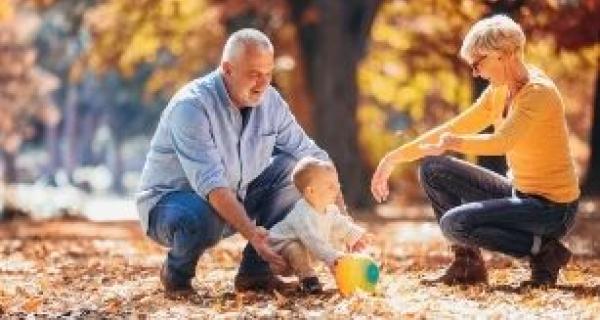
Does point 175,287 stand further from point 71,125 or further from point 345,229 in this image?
point 71,125

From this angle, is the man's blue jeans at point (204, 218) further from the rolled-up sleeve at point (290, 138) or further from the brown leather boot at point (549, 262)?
the brown leather boot at point (549, 262)

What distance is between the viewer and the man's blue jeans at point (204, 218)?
5648 mm

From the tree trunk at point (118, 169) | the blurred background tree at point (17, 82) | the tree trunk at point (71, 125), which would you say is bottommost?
the tree trunk at point (118, 169)

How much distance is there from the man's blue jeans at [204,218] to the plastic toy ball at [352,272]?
0.52m

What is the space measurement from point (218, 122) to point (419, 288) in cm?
134

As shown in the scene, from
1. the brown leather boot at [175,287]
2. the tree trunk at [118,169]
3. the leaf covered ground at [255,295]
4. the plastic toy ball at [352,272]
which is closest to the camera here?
the leaf covered ground at [255,295]

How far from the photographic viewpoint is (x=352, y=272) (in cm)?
552

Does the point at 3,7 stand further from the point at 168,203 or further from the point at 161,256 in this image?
the point at 168,203

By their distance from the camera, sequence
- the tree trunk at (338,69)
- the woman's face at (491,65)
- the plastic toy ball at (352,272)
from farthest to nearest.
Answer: the tree trunk at (338,69) < the woman's face at (491,65) < the plastic toy ball at (352,272)

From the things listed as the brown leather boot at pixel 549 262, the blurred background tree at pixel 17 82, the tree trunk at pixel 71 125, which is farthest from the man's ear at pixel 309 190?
the tree trunk at pixel 71 125

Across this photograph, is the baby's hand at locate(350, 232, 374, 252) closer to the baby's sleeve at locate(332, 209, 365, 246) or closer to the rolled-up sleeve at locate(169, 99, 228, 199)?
the baby's sleeve at locate(332, 209, 365, 246)

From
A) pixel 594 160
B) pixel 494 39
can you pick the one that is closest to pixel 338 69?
pixel 594 160

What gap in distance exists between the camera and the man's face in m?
5.61

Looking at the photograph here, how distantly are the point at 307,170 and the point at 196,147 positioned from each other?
0.54m
